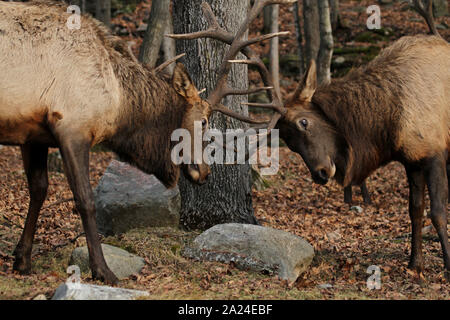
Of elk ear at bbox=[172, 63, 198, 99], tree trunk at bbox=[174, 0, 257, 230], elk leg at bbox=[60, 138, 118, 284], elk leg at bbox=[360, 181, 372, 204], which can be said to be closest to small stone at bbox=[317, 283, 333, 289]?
tree trunk at bbox=[174, 0, 257, 230]

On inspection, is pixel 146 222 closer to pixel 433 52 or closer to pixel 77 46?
pixel 77 46

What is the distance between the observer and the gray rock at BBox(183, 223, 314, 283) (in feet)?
21.3

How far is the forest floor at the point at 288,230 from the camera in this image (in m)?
5.82

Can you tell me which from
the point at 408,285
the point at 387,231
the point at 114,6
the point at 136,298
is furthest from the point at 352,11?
the point at 136,298

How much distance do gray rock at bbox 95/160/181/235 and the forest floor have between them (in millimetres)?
344

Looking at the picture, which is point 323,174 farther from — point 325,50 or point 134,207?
point 325,50

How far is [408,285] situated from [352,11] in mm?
22084

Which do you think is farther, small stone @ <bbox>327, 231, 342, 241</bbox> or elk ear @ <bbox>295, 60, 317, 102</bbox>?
small stone @ <bbox>327, 231, 342, 241</bbox>

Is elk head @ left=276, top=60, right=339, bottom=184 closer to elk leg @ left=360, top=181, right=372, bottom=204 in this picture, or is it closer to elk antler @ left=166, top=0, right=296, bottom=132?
elk antler @ left=166, top=0, right=296, bottom=132

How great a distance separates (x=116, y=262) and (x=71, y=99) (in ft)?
5.59

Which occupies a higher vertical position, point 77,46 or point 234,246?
point 77,46

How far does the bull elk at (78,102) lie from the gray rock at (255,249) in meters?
1.00

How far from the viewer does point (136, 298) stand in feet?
16.5

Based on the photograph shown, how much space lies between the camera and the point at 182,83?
680 cm
